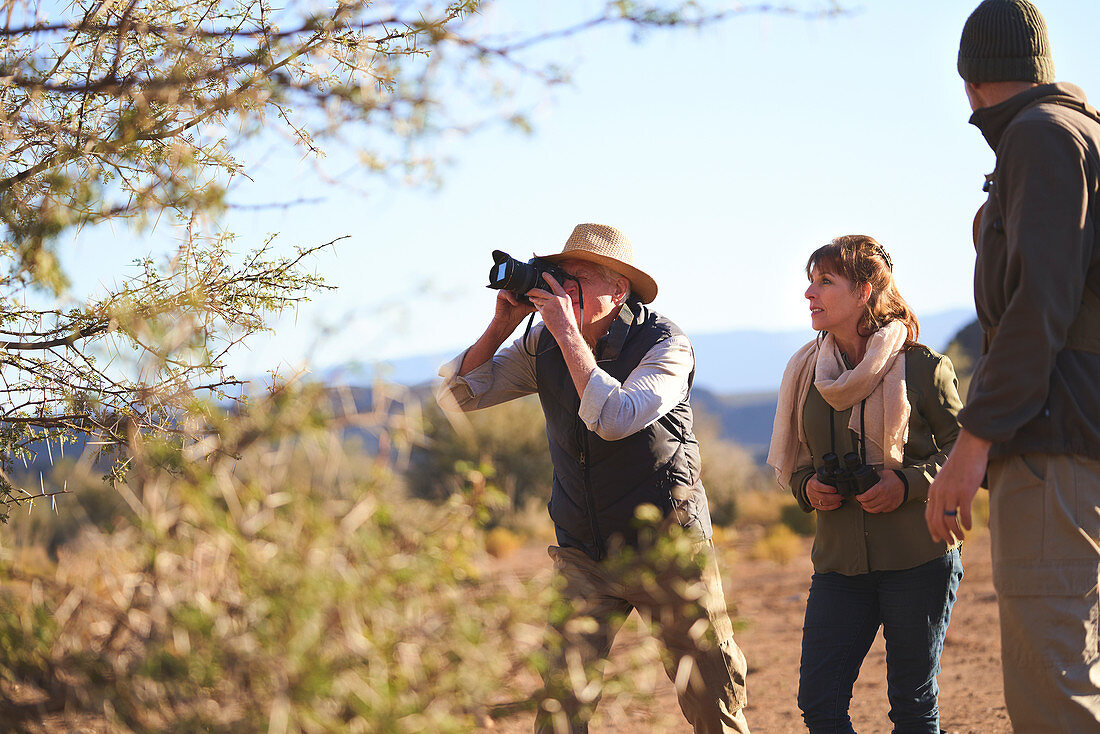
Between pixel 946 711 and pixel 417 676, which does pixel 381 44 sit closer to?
pixel 417 676

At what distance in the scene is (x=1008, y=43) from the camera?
2.47 m

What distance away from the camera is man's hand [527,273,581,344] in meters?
3.41

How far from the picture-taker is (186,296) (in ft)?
8.50

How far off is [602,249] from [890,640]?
5.29ft

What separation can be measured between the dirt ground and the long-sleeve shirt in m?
0.52

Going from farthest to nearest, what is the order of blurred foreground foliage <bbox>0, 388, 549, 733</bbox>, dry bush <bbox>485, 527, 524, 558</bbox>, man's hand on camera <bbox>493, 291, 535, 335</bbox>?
dry bush <bbox>485, 527, 524, 558</bbox> → man's hand on camera <bbox>493, 291, 535, 335</bbox> → blurred foreground foliage <bbox>0, 388, 549, 733</bbox>

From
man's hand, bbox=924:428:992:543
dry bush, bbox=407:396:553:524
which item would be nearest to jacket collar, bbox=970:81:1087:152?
man's hand, bbox=924:428:992:543

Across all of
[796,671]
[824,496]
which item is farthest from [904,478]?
[796,671]

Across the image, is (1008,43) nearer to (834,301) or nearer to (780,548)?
(834,301)

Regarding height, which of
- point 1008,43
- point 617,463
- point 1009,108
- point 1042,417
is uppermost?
point 1008,43

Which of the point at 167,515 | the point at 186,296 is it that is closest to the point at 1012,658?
the point at 167,515

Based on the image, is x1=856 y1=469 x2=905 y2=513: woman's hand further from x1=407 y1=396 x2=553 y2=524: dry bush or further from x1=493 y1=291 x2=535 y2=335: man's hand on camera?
x1=407 y1=396 x2=553 y2=524: dry bush

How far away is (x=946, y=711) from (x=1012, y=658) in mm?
3372

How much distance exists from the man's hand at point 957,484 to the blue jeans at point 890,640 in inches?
34.4
